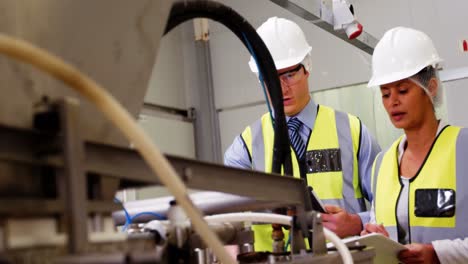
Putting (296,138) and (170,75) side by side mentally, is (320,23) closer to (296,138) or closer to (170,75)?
(296,138)

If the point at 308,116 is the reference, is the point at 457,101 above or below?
above

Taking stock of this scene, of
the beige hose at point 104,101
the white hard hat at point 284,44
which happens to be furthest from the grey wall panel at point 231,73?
the beige hose at point 104,101

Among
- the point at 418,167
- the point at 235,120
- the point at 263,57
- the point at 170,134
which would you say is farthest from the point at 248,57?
the point at 263,57

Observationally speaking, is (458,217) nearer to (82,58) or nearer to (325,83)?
(82,58)

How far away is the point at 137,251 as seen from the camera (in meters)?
0.57

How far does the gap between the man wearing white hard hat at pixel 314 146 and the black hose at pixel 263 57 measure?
0.91 m

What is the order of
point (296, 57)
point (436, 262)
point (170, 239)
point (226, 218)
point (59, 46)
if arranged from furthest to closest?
point (296, 57), point (436, 262), point (226, 218), point (170, 239), point (59, 46)

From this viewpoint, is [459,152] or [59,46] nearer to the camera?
[59,46]

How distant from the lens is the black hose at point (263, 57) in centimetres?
110

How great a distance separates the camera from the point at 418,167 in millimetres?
1932

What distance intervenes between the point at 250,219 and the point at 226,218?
0.18ft

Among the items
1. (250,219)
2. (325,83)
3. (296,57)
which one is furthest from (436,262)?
(325,83)

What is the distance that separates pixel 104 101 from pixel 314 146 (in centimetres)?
177

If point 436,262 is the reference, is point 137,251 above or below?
above
